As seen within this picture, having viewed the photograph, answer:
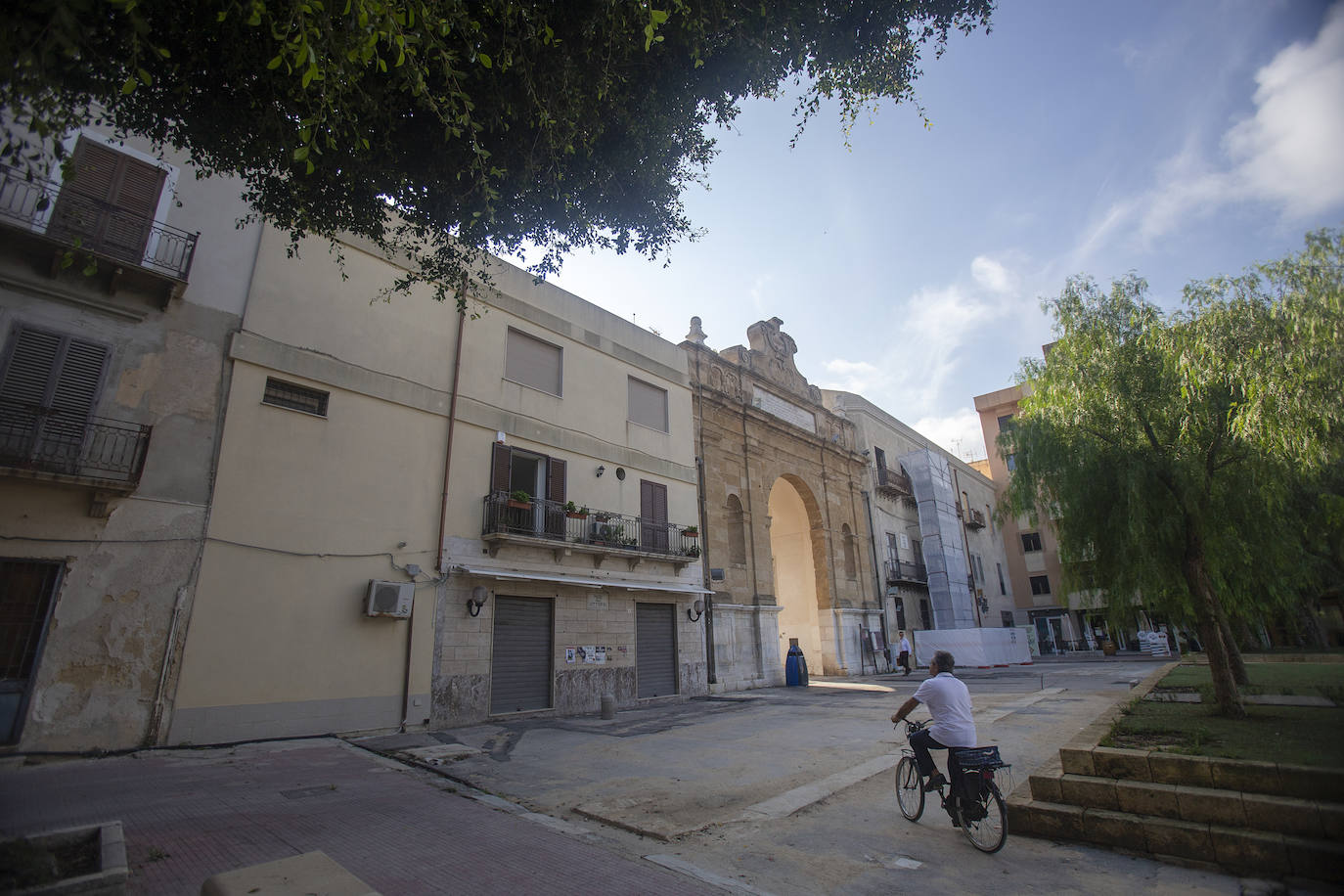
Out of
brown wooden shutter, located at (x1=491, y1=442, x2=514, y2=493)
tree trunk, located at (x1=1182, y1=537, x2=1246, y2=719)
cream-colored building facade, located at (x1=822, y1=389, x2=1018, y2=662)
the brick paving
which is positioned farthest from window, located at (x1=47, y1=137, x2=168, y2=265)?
cream-colored building facade, located at (x1=822, y1=389, x2=1018, y2=662)

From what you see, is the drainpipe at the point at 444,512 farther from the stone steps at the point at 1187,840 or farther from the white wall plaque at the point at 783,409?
the white wall plaque at the point at 783,409

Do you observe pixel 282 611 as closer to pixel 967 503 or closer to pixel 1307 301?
pixel 1307 301

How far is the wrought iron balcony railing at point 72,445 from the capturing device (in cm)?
809

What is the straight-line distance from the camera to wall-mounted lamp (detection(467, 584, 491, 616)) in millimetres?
12461

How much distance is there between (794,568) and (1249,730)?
19097 millimetres

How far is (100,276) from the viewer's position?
912 centimetres

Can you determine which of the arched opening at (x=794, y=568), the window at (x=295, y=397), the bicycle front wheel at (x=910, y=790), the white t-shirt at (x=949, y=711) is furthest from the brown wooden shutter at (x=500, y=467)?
the arched opening at (x=794, y=568)

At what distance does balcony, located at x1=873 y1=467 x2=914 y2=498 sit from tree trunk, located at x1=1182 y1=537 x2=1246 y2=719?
21441mm

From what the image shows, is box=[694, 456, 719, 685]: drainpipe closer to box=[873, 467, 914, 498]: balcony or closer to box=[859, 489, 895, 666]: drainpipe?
box=[859, 489, 895, 666]: drainpipe

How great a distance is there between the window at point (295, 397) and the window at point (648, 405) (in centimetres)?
789

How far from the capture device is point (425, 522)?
481 inches

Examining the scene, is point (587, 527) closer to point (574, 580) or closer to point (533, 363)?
point (574, 580)

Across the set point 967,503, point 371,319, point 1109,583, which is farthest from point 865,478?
point 371,319

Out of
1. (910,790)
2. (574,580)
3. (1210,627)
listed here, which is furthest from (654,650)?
(1210,627)
